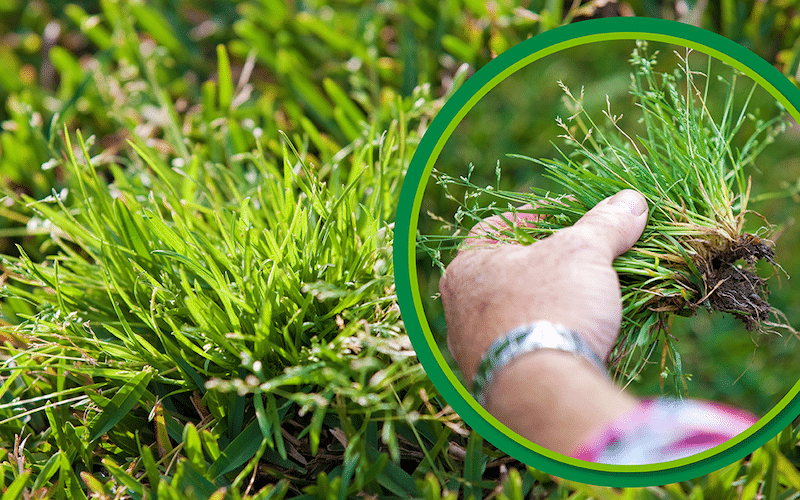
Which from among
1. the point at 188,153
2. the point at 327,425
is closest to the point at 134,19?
the point at 188,153

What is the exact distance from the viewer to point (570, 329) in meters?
0.78

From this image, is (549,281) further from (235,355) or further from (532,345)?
(235,355)

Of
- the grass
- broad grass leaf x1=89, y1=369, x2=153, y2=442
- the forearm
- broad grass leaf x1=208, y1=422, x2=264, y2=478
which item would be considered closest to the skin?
the forearm

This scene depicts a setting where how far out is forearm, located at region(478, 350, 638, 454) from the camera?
0.76m

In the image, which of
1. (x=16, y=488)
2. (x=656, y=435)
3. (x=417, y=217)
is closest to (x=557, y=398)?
(x=656, y=435)

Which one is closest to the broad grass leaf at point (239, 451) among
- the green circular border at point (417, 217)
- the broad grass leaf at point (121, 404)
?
the broad grass leaf at point (121, 404)

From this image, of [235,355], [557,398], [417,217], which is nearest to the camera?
[557,398]

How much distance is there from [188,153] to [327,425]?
33.1 inches

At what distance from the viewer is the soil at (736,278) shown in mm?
916

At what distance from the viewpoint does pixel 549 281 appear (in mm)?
809

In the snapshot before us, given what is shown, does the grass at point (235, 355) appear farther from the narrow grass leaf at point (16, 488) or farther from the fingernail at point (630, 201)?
the fingernail at point (630, 201)

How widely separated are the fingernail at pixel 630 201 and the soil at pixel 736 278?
136mm

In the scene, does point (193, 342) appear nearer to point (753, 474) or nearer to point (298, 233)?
point (298, 233)

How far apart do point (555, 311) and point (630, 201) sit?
0.23m
